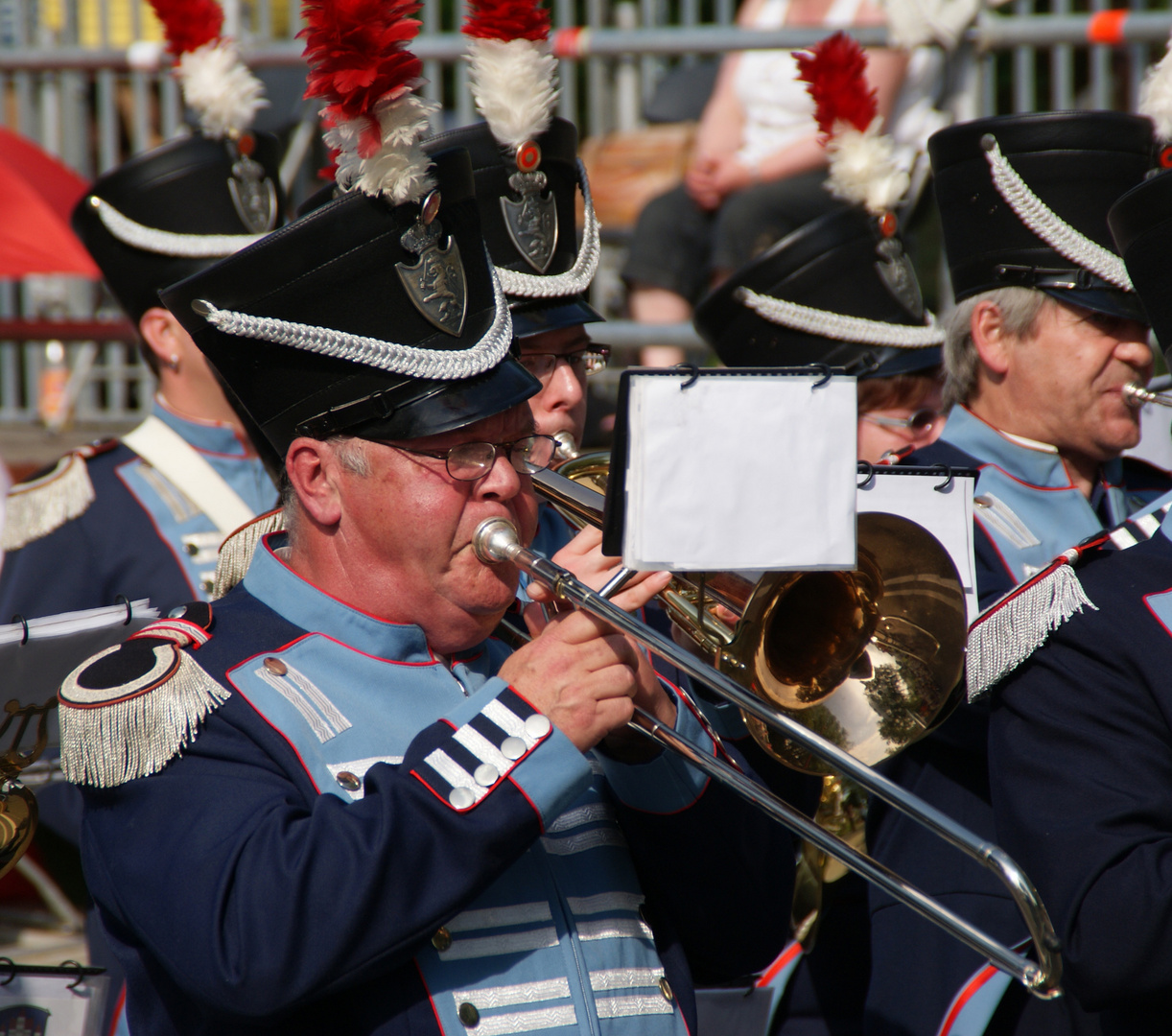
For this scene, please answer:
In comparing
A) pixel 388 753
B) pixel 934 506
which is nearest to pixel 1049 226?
pixel 934 506

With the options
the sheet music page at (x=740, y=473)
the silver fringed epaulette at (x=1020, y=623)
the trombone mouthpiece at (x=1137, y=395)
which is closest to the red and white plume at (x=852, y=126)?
the trombone mouthpiece at (x=1137, y=395)

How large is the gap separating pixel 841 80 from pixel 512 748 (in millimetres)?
2614

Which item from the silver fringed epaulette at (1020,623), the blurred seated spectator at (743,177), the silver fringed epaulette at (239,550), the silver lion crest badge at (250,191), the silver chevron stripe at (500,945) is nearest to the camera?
the silver chevron stripe at (500,945)

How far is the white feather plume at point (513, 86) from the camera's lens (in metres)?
2.97

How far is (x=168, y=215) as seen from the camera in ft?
12.7

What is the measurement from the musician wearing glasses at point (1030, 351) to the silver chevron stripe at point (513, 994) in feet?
3.79

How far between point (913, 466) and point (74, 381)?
5.26 meters

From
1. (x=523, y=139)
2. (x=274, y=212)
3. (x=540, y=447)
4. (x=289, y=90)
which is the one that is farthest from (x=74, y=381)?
(x=540, y=447)

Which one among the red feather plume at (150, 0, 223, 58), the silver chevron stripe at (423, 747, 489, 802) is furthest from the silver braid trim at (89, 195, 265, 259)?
the silver chevron stripe at (423, 747, 489, 802)

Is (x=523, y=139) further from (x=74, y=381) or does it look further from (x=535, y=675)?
(x=74, y=381)

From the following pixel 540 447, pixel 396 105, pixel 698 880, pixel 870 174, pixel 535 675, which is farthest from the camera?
pixel 870 174

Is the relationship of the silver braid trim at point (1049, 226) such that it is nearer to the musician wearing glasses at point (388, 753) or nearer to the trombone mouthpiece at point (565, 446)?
the trombone mouthpiece at point (565, 446)

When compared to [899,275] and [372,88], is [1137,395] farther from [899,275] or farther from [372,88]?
[372,88]

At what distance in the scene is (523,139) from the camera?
3.08 meters
